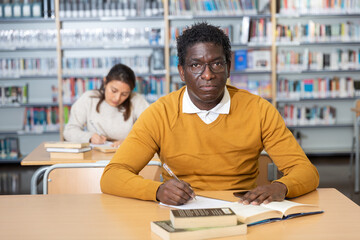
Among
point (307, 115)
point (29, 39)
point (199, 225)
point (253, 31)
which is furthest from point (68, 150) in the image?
point (307, 115)

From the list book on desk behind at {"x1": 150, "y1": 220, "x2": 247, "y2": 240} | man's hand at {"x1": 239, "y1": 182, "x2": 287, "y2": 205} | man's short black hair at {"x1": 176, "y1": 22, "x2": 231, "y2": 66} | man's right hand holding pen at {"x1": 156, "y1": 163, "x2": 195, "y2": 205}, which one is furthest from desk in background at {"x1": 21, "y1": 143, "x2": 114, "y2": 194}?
book on desk behind at {"x1": 150, "y1": 220, "x2": 247, "y2": 240}

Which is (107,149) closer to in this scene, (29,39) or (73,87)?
(73,87)

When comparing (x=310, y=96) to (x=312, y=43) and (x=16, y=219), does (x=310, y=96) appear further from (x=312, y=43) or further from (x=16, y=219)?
(x=16, y=219)

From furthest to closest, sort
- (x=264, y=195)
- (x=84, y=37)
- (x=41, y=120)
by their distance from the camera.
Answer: (x=41, y=120) → (x=84, y=37) → (x=264, y=195)

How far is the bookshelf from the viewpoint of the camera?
570 centimetres

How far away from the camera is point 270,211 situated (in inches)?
53.1

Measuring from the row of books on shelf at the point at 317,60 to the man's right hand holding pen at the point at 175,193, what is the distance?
4603 mm

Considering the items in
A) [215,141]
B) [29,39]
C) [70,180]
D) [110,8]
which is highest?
[110,8]

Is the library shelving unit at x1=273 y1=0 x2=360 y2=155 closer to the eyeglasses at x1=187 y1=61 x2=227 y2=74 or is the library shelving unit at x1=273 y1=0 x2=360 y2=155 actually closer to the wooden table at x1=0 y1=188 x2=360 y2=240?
Answer: the eyeglasses at x1=187 y1=61 x2=227 y2=74

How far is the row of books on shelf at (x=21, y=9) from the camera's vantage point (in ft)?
18.6

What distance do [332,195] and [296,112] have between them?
4.41 m

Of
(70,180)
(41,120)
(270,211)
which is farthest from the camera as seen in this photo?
(41,120)

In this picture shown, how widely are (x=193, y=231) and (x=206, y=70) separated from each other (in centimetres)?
74

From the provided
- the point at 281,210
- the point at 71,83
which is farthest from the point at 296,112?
the point at 281,210
